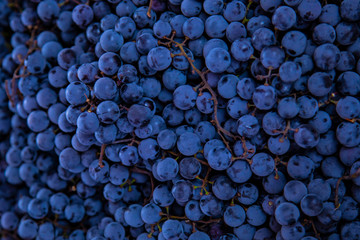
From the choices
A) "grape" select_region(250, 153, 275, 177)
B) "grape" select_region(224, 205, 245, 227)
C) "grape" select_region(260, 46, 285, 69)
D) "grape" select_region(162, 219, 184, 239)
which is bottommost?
"grape" select_region(162, 219, 184, 239)

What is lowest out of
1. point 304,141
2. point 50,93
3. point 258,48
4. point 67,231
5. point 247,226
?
point 67,231

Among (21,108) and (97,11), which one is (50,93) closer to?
(21,108)

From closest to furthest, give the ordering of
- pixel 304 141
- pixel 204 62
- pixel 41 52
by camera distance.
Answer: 1. pixel 304 141
2. pixel 204 62
3. pixel 41 52

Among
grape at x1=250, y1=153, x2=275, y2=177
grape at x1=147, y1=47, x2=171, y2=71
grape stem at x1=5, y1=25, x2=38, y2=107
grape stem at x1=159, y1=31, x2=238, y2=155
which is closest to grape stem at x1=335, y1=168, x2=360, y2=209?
grape at x1=250, y1=153, x2=275, y2=177

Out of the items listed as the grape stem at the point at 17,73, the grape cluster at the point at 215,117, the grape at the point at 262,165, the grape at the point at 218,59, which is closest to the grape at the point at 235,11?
the grape cluster at the point at 215,117

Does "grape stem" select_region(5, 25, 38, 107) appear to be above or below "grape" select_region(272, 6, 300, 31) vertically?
below

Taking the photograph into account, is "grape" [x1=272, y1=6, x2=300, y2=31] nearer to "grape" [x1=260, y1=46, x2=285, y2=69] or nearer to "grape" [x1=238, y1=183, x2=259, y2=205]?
"grape" [x1=260, y1=46, x2=285, y2=69]

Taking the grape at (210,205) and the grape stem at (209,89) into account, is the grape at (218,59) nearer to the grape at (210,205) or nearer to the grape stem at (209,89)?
the grape stem at (209,89)

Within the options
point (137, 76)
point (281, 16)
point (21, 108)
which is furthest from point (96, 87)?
point (281, 16)

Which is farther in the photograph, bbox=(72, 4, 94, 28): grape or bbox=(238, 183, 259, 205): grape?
bbox=(72, 4, 94, 28): grape
